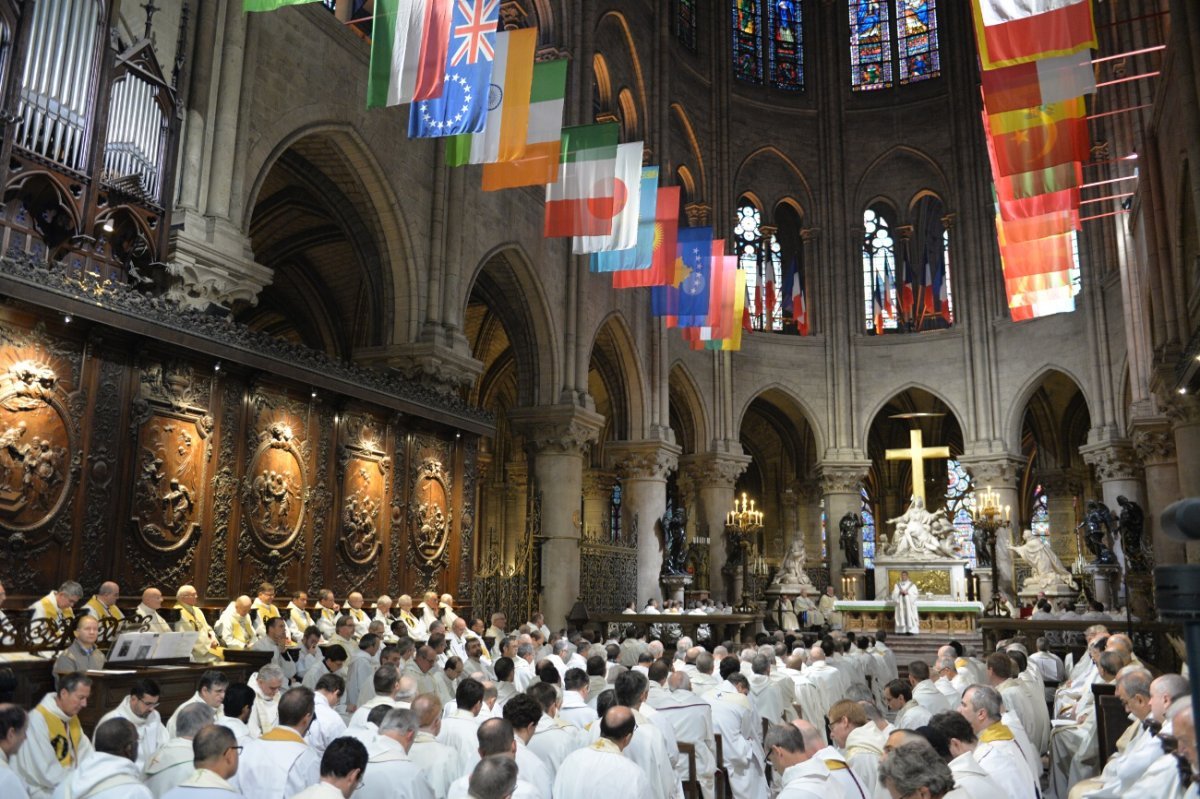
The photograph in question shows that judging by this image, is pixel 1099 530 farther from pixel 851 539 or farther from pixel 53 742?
pixel 53 742

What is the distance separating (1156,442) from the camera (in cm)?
2095

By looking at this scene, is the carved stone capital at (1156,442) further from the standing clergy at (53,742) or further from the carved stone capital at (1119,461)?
the standing clergy at (53,742)

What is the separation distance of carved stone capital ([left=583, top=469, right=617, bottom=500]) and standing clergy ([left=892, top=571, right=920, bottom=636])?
9.03m

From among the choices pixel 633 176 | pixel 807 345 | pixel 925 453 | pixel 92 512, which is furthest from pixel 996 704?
pixel 807 345

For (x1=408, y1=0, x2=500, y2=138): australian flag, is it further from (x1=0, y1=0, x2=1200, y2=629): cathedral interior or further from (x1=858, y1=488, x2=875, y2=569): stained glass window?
(x1=858, y1=488, x2=875, y2=569): stained glass window

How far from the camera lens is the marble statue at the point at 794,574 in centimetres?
2727

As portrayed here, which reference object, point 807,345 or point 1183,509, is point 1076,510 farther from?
point 1183,509

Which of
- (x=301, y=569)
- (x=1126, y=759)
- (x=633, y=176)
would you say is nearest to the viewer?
(x=1126, y=759)

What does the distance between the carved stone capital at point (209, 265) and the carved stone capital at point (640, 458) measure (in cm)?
1346

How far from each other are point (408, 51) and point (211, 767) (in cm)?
974

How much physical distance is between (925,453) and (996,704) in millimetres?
21241

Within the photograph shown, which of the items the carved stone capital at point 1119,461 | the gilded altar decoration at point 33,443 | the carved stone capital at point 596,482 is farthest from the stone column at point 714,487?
the gilded altar decoration at point 33,443

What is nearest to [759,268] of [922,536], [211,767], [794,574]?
[794,574]

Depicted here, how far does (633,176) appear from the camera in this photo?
51.2ft
